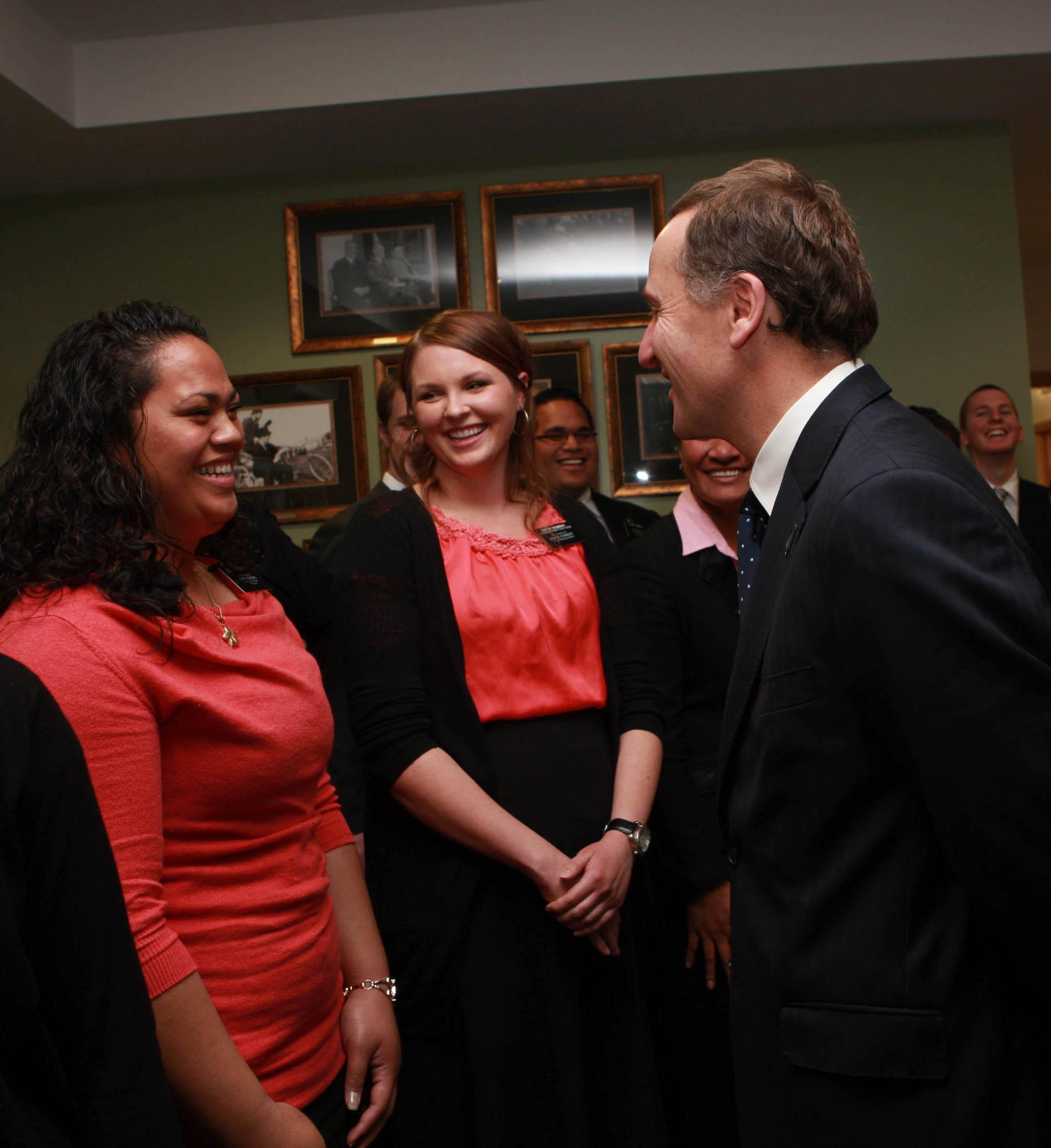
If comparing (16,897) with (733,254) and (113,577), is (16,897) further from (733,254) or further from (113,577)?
(733,254)

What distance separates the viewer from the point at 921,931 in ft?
3.46

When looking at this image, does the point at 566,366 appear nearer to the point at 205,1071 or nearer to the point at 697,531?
the point at 697,531

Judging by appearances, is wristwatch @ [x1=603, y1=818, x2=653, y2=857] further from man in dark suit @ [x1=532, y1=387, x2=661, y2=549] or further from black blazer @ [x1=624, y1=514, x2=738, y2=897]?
man in dark suit @ [x1=532, y1=387, x2=661, y2=549]

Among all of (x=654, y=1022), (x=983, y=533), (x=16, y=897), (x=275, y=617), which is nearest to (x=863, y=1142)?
(x=983, y=533)

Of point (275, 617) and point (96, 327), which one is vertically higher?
point (96, 327)

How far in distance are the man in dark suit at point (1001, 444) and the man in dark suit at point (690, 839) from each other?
2891 millimetres

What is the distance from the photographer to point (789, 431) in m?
1.28

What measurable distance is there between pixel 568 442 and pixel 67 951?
11.1ft

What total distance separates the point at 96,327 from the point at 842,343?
0.95 m

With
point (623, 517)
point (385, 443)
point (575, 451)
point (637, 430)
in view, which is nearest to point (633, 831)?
point (385, 443)

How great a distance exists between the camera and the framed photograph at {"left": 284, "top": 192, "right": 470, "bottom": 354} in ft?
16.2

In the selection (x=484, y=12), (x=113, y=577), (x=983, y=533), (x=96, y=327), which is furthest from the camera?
(x=484, y=12)

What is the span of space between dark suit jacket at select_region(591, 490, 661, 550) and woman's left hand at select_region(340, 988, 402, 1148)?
111 inches

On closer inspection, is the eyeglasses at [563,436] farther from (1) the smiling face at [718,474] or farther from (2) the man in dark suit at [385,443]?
(1) the smiling face at [718,474]
